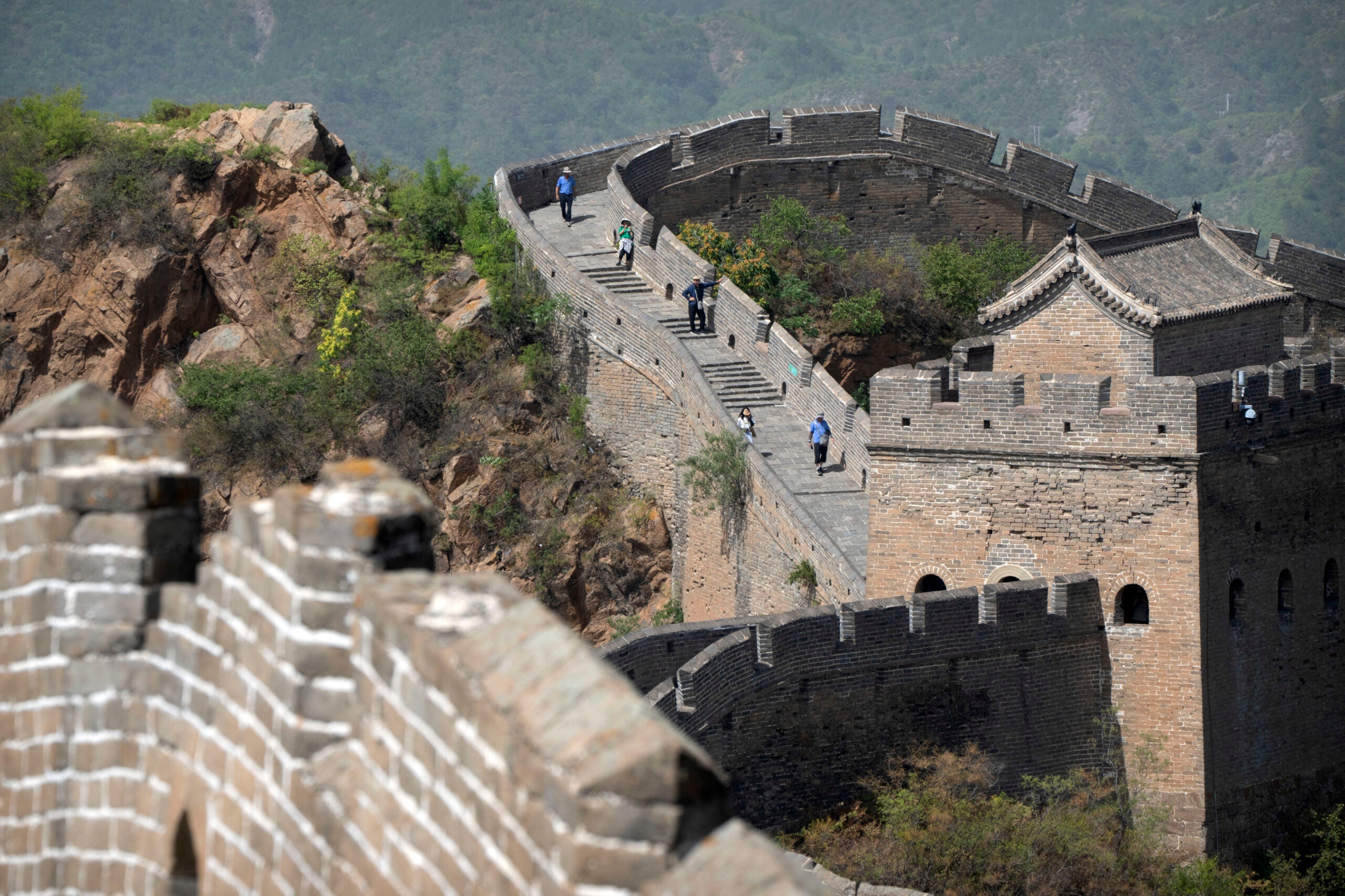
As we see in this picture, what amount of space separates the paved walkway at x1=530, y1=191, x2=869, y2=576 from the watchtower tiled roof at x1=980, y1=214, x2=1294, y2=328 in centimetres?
285

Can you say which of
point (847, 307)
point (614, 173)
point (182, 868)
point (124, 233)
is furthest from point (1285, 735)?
point (124, 233)

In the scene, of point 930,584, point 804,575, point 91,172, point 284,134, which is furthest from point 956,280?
point 91,172

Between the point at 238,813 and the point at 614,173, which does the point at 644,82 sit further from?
the point at 238,813

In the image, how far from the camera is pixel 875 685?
67.7ft

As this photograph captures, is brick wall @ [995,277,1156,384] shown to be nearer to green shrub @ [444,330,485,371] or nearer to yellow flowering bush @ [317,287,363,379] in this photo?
green shrub @ [444,330,485,371]

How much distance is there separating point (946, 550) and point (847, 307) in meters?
11.4

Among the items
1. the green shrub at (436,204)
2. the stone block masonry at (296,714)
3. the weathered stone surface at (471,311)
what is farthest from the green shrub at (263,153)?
the stone block masonry at (296,714)

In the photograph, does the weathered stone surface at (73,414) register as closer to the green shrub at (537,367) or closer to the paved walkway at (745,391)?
the paved walkway at (745,391)

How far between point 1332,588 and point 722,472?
7.46m

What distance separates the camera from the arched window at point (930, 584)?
22266 millimetres

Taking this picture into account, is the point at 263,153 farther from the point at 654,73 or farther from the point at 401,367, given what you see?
the point at 654,73

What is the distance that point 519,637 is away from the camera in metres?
5.49

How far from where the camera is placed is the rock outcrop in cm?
3644

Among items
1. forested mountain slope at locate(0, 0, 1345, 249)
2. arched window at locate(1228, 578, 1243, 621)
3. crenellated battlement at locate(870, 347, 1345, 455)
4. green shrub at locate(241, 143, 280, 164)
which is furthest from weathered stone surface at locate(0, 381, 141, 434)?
forested mountain slope at locate(0, 0, 1345, 249)
